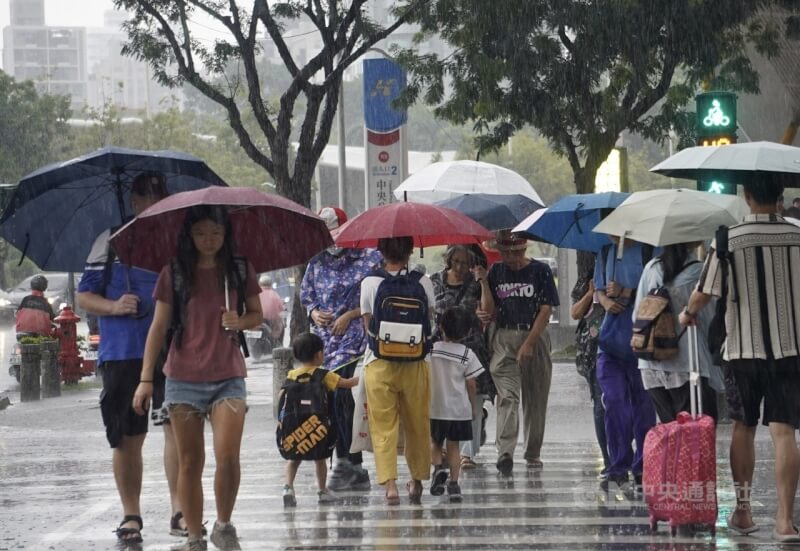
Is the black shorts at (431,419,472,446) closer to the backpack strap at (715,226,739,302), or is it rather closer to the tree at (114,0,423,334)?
the backpack strap at (715,226,739,302)

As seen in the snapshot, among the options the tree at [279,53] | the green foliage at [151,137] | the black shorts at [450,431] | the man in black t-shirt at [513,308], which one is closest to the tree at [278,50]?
the tree at [279,53]

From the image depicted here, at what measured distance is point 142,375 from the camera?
7.97m

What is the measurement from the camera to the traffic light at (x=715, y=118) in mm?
13945

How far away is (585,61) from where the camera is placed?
21734 mm

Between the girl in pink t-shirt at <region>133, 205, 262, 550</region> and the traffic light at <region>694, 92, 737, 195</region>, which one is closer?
the girl in pink t-shirt at <region>133, 205, 262, 550</region>

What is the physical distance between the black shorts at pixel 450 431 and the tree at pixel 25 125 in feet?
148

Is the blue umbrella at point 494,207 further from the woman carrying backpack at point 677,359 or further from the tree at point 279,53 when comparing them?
the tree at point 279,53

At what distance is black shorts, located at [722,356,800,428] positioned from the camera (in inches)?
316

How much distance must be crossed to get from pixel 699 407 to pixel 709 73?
13.3 meters

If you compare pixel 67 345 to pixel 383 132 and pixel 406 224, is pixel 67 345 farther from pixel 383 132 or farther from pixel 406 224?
pixel 406 224

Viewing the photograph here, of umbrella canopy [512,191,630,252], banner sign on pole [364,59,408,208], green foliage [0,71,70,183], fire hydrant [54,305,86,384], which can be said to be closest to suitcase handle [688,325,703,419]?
umbrella canopy [512,191,630,252]

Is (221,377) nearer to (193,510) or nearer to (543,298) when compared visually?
(193,510)

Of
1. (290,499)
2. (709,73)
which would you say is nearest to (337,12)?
(709,73)

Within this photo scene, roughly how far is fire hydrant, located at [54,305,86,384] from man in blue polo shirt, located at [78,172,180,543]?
14.2 meters
